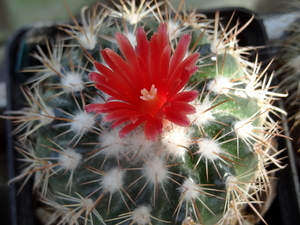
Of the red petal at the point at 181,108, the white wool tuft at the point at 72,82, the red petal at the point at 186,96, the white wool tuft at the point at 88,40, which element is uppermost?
the white wool tuft at the point at 88,40

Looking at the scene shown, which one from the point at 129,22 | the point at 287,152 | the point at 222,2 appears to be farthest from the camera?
the point at 222,2

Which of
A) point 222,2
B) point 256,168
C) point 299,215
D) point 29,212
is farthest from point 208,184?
point 222,2

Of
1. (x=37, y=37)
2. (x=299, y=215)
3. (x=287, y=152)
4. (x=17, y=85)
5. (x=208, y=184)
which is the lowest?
(x=299, y=215)

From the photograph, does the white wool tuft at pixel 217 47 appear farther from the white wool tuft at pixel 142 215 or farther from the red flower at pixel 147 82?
the white wool tuft at pixel 142 215

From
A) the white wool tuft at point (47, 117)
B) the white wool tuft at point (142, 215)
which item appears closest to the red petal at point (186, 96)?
the white wool tuft at point (142, 215)

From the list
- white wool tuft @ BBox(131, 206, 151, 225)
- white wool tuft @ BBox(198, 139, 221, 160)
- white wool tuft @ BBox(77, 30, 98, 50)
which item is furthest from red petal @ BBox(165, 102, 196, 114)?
white wool tuft @ BBox(77, 30, 98, 50)

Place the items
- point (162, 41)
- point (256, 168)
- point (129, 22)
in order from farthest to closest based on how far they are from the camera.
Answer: point (129, 22) < point (256, 168) < point (162, 41)

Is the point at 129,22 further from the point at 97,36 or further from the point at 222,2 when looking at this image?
the point at 222,2
